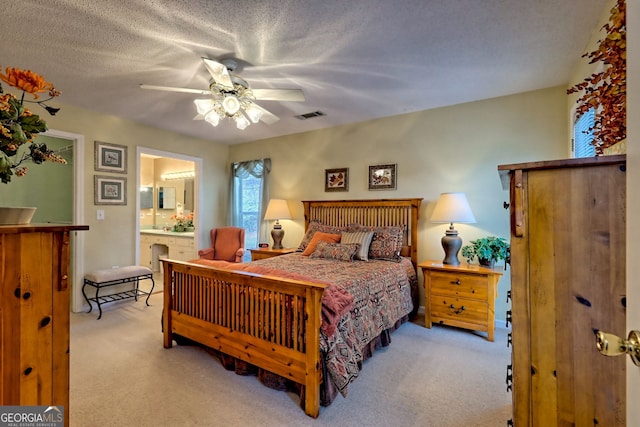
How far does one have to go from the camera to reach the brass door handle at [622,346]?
0.59 metres

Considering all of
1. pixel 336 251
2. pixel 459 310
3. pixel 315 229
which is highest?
pixel 315 229

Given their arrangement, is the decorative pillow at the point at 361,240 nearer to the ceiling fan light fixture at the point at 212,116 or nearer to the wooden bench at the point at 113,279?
the ceiling fan light fixture at the point at 212,116

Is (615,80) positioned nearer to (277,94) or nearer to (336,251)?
(277,94)

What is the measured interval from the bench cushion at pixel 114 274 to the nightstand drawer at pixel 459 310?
146 inches

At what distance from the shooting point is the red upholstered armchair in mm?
4613

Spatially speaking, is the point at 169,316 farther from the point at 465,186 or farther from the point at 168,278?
the point at 465,186

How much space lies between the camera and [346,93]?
3.17 meters

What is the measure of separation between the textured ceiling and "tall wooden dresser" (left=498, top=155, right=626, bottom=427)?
1410 mm

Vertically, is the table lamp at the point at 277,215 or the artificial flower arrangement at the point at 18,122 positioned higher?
the artificial flower arrangement at the point at 18,122

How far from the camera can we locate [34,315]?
41.7 inches

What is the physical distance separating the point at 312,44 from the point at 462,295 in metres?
2.74

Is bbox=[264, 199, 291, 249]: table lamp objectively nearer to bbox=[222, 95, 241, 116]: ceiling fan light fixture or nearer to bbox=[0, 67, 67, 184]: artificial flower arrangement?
bbox=[222, 95, 241, 116]: ceiling fan light fixture

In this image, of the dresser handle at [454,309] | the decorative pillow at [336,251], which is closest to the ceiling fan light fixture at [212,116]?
the decorative pillow at [336,251]

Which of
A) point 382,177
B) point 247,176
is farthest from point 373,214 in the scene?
point 247,176
